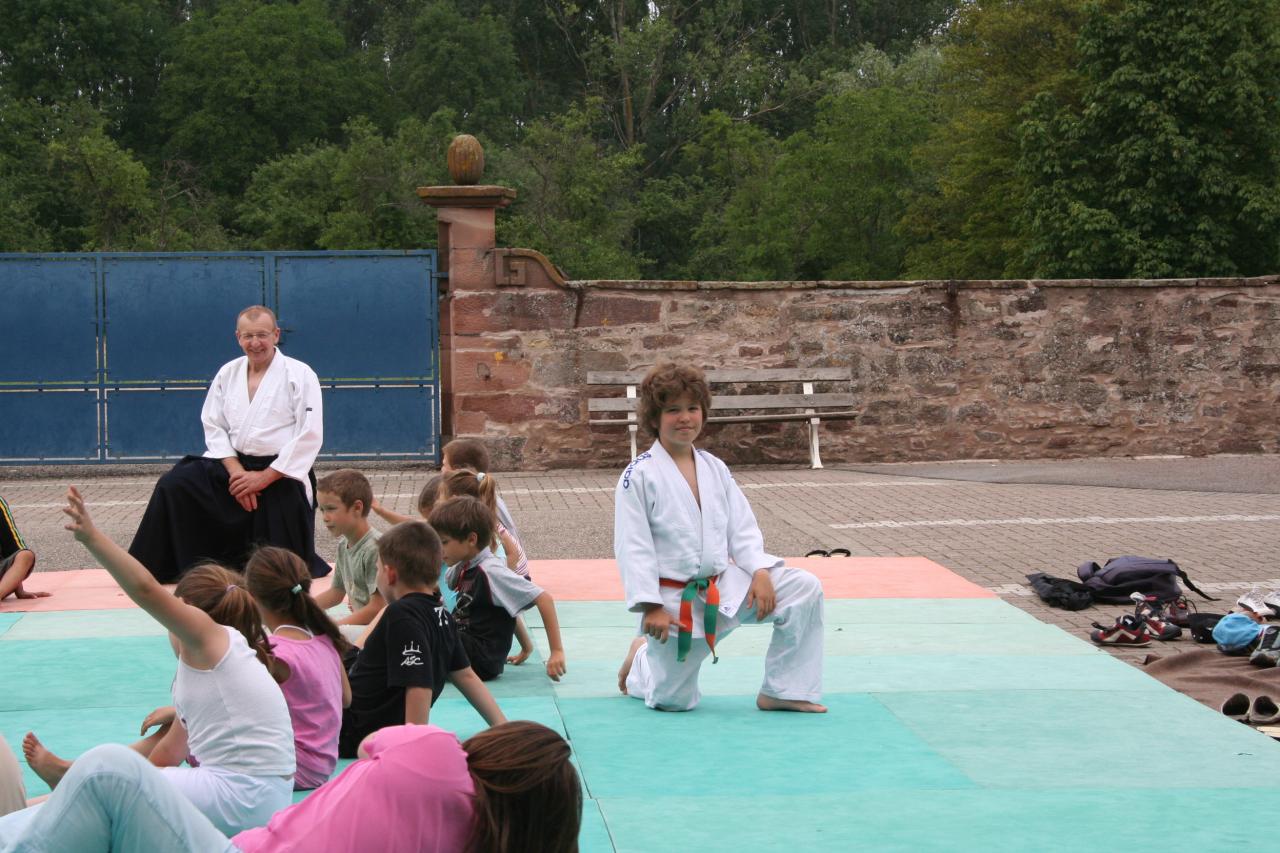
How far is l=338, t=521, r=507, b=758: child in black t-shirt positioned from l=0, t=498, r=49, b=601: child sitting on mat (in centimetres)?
356

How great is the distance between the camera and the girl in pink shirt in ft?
13.7

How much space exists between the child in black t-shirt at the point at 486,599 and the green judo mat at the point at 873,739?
4.5 inches

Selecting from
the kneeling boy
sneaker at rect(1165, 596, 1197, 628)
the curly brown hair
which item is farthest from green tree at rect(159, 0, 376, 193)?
the curly brown hair

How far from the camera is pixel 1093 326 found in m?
15.2

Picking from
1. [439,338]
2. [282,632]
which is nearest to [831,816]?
[282,632]

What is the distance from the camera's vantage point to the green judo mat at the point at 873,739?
4.13 meters

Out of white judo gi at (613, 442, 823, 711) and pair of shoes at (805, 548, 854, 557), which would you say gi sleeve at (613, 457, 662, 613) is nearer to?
white judo gi at (613, 442, 823, 711)

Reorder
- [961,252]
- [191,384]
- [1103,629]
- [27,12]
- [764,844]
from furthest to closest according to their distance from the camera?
[27,12] → [961,252] → [191,384] → [1103,629] → [764,844]

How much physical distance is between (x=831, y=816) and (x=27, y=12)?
51571 mm

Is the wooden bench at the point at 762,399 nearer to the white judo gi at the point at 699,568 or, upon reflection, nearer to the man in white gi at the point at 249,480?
the man in white gi at the point at 249,480

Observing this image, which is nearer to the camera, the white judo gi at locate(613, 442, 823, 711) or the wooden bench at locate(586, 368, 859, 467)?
the white judo gi at locate(613, 442, 823, 711)

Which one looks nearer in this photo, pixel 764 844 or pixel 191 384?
pixel 764 844

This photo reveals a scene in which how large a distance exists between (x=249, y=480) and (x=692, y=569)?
11.5 feet

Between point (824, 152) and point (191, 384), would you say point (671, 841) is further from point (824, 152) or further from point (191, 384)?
point (824, 152)
